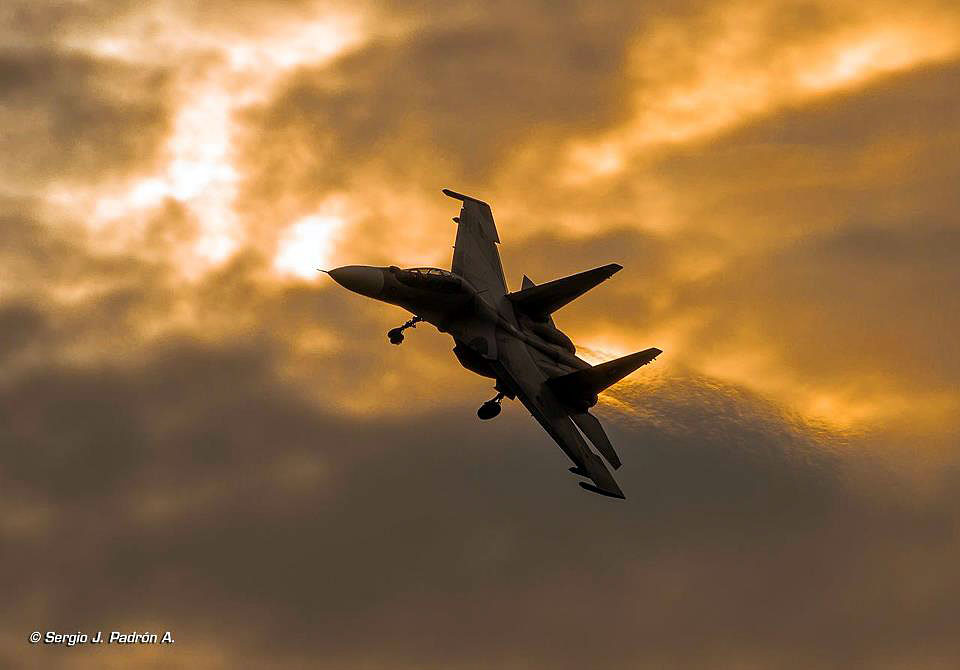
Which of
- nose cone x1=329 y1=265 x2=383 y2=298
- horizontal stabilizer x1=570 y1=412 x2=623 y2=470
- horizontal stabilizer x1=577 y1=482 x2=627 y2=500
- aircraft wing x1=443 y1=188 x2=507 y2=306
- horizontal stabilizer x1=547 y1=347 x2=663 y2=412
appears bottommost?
horizontal stabilizer x1=577 y1=482 x2=627 y2=500

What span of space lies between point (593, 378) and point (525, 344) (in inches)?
176

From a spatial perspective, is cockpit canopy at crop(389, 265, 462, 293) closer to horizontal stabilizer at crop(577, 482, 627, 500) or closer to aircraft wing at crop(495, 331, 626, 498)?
aircraft wing at crop(495, 331, 626, 498)

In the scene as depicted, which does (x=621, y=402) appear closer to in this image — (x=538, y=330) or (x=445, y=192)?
(x=538, y=330)

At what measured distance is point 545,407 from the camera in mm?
69375

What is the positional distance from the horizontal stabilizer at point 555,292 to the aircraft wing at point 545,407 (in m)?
3.24

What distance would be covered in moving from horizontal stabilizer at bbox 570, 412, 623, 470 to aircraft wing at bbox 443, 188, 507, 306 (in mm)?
8217

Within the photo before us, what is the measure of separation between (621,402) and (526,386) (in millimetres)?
9919

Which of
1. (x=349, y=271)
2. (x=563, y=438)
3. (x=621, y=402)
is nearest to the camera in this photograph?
(x=349, y=271)

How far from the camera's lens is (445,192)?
258ft

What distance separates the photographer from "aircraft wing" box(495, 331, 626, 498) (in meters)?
68.5

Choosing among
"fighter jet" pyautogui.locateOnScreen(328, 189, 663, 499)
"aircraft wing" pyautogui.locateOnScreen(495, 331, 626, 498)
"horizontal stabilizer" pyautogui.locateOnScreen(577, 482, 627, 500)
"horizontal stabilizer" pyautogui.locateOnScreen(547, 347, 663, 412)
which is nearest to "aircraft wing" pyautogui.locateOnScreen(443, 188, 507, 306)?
"fighter jet" pyautogui.locateOnScreen(328, 189, 663, 499)

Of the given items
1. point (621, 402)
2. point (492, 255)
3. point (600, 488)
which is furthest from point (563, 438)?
point (492, 255)

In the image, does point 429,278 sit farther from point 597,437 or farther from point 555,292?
point 597,437

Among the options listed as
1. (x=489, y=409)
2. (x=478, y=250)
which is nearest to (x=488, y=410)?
(x=489, y=409)
